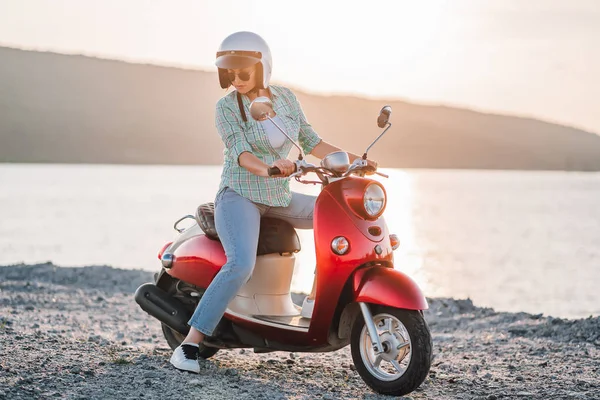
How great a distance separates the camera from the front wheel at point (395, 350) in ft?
16.0

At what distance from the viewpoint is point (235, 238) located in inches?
210

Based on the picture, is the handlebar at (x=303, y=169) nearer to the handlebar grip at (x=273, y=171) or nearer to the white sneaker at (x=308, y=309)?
the handlebar grip at (x=273, y=171)

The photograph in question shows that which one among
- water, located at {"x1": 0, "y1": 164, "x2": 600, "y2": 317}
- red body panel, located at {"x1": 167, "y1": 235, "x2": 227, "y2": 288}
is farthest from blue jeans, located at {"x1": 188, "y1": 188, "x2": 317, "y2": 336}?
water, located at {"x1": 0, "y1": 164, "x2": 600, "y2": 317}

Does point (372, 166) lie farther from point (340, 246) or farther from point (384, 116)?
point (340, 246)

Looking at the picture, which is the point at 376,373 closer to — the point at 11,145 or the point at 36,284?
the point at 36,284

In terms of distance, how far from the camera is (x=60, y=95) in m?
158

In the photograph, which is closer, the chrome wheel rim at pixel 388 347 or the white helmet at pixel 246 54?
the chrome wheel rim at pixel 388 347

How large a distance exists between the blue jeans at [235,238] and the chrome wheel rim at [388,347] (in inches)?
32.5

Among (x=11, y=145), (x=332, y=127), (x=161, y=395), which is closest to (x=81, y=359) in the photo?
(x=161, y=395)

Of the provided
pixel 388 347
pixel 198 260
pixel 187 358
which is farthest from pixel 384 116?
pixel 187 358

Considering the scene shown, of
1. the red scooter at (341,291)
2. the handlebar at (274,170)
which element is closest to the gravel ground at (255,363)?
the red scooter at (341,291)

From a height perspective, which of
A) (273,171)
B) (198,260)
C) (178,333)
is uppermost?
(273,171)

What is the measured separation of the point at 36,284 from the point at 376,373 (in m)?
7.06

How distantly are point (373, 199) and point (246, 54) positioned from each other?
4.01ft
